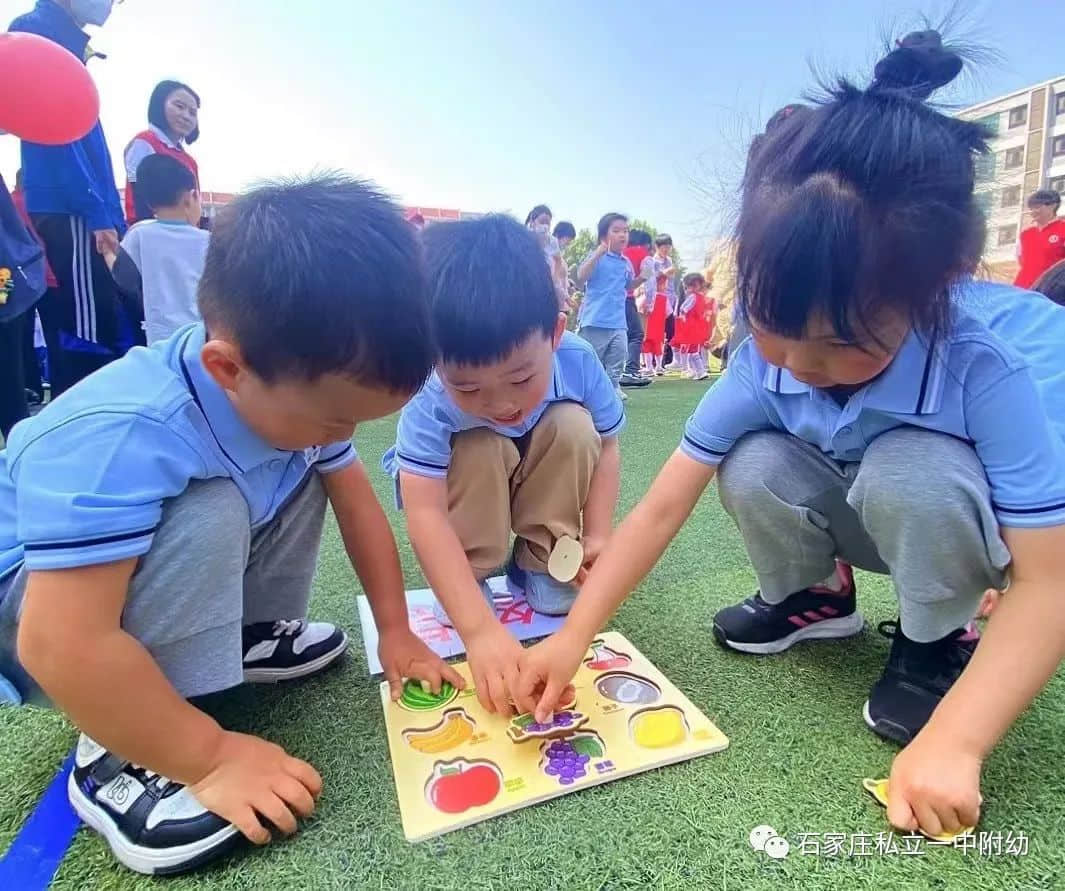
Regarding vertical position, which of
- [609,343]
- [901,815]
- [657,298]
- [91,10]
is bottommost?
[657,298]

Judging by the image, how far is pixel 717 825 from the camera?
0.62m

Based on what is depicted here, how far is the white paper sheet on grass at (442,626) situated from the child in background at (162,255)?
3.74ft

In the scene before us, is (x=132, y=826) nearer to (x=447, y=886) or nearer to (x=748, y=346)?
(x=447, y=886)

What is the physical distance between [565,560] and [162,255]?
4.65 feet

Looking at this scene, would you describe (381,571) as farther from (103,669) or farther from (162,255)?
(162,255)

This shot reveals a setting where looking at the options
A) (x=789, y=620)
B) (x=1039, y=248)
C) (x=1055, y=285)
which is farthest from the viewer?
(x=1039, y=248)

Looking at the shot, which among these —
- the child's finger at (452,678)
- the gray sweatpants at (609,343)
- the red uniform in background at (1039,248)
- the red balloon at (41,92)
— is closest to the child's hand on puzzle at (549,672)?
the child's finger at (452,678)

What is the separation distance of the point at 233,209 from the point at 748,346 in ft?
1.82

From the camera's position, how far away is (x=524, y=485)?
3.67 feet

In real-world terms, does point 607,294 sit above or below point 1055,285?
below

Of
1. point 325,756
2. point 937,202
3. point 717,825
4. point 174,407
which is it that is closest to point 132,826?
point 325,756

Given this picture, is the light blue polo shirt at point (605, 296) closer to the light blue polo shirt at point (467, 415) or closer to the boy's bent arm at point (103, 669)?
the light blue polo shirt at point (467, 415)

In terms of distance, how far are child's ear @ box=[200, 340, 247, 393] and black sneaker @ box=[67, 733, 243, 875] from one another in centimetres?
35

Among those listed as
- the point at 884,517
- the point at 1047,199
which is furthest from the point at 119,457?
the point at 1047,199
